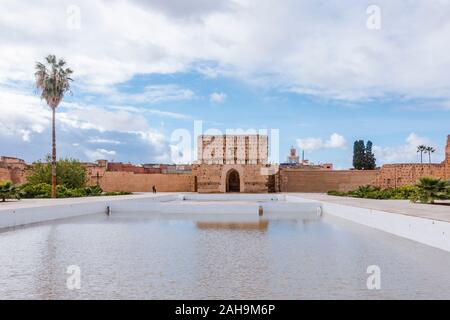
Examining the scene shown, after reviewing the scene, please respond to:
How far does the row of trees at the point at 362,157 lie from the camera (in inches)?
2133

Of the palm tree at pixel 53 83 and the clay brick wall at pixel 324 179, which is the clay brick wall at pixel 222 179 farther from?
the palm tree at pixel 53 83

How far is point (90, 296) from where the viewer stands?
5566 mm

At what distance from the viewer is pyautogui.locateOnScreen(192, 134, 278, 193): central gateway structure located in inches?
1555

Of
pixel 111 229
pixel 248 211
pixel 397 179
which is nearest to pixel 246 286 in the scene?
pixel 111 229

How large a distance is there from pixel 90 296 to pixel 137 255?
2.79 metres

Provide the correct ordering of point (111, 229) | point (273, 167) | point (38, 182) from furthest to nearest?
point (273, 167), point (38, 182), point (111, 229)

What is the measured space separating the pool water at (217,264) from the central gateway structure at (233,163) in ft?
88.4

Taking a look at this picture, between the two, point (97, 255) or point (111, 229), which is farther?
point (111, 229)

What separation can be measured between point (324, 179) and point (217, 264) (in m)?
32.7

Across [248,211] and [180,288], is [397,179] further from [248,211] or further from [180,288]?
[180,288]

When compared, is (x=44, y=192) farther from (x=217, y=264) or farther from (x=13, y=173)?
(x=217, y=264)

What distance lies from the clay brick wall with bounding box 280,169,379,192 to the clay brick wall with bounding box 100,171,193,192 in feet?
27.2

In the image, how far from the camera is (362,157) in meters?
54.4

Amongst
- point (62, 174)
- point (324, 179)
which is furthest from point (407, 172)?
point (62, 174)
